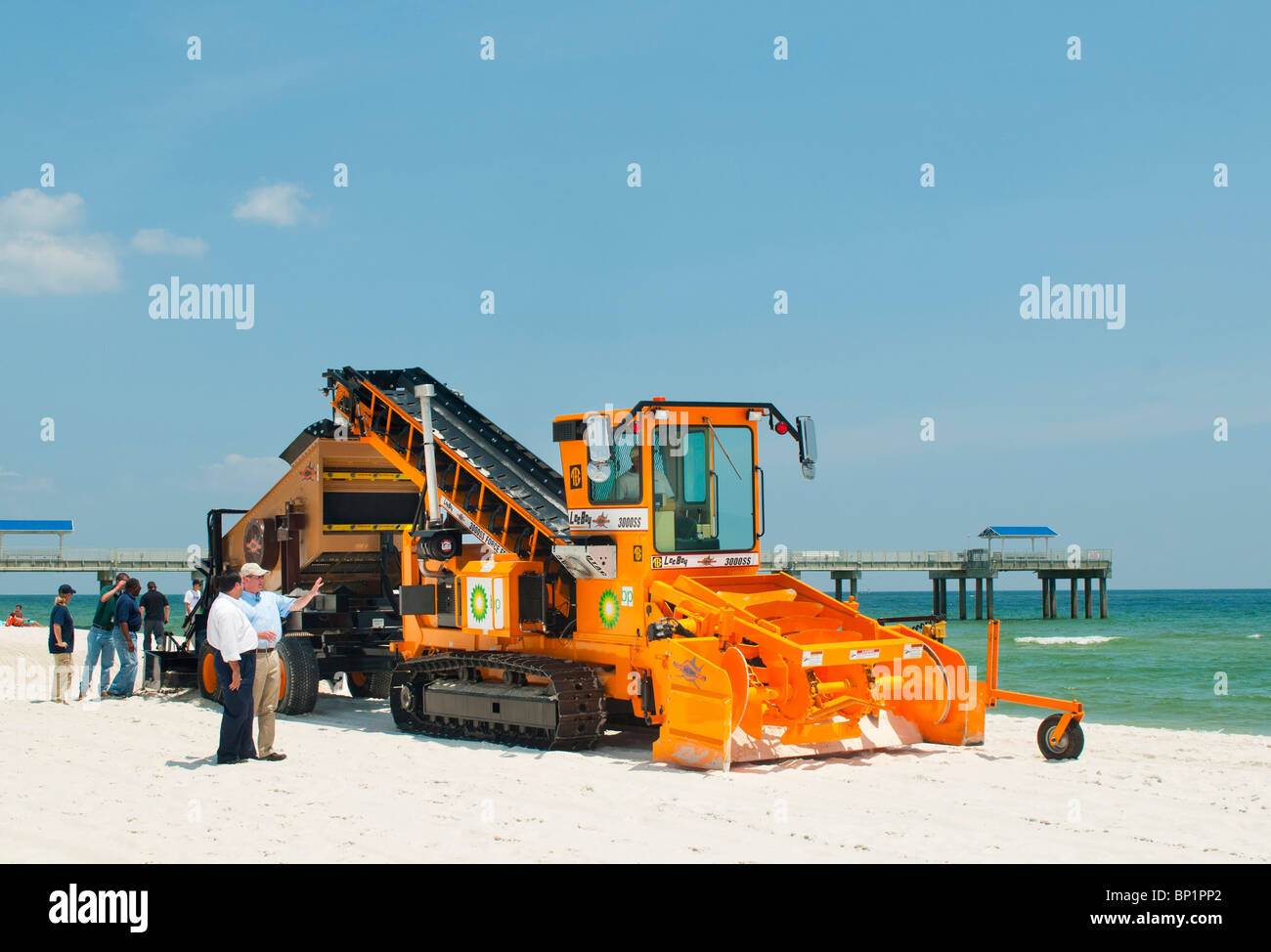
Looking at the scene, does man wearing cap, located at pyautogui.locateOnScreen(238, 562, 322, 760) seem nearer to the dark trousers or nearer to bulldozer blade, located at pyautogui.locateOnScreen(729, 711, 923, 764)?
the dark trousers

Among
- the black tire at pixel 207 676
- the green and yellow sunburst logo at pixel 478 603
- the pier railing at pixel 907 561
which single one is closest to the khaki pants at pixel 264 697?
the green and yellow sunburst logo at pixel 478 603

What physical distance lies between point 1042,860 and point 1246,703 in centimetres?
1699

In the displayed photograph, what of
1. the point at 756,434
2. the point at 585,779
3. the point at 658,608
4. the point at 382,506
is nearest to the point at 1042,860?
the point at 585,779

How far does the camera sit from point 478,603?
40.2 feet

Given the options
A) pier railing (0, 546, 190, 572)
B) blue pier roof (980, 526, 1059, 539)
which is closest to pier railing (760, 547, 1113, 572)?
blue pier roof (980, 526, 1059, 539)

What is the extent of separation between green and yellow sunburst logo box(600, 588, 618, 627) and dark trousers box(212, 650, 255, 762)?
335cm

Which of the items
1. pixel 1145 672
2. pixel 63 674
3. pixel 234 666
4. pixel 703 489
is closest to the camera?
pixel 234 666

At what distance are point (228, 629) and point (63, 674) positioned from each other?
7.37m

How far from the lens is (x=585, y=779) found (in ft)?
30.6

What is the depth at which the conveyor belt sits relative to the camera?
12.6m

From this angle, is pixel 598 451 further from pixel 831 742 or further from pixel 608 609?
pixel 831 742

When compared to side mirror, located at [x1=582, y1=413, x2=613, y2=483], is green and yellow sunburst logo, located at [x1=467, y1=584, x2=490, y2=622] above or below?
below

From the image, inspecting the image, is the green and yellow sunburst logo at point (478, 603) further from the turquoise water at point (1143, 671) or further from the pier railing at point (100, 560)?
the pier railing at point (100, 560)

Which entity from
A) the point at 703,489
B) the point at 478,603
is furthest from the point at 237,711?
the point at 703,489
